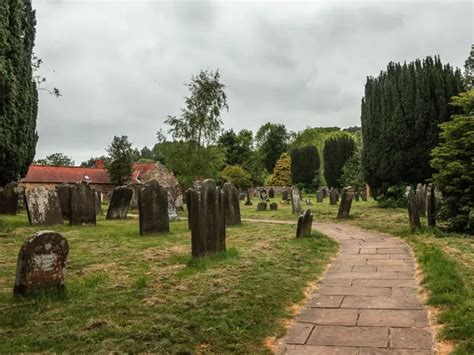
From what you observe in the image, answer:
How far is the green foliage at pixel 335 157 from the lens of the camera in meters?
50.7

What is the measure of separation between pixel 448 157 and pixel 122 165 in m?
37.9

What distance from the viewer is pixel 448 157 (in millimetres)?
13180

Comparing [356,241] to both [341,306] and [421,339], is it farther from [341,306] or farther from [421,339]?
[421,339]

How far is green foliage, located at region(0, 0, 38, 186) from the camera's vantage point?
12180mm

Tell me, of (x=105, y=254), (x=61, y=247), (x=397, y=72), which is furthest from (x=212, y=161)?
(x=61, y=247)

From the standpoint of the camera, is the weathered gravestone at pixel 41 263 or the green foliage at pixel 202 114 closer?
the weathered gravestone at pixel 41 263

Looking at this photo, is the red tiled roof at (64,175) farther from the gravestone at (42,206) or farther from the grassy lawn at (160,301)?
the grassy lawn at (160,301)

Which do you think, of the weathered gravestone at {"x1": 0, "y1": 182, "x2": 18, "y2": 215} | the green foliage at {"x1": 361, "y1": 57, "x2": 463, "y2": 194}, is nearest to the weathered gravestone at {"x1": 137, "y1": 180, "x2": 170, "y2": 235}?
the weathered gravestone at {"x1": 0, "y1": 182, "x2": 18, "y2": 215}

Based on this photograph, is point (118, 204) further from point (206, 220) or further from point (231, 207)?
point (206, 220)

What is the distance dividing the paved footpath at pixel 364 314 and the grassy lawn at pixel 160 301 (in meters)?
0.29

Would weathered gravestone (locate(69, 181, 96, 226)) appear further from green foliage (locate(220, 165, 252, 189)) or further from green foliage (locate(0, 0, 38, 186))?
green foliage (locate(220, 165, 252, 189))

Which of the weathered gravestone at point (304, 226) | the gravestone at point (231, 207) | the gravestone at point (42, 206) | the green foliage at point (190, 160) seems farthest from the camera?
the green foliage at point (190, 160)

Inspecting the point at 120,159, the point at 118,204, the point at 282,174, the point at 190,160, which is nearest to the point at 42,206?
the point at 118,204

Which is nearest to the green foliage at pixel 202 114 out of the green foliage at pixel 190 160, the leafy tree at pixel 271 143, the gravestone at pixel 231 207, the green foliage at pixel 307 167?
the green foliage at pixel 190 160
